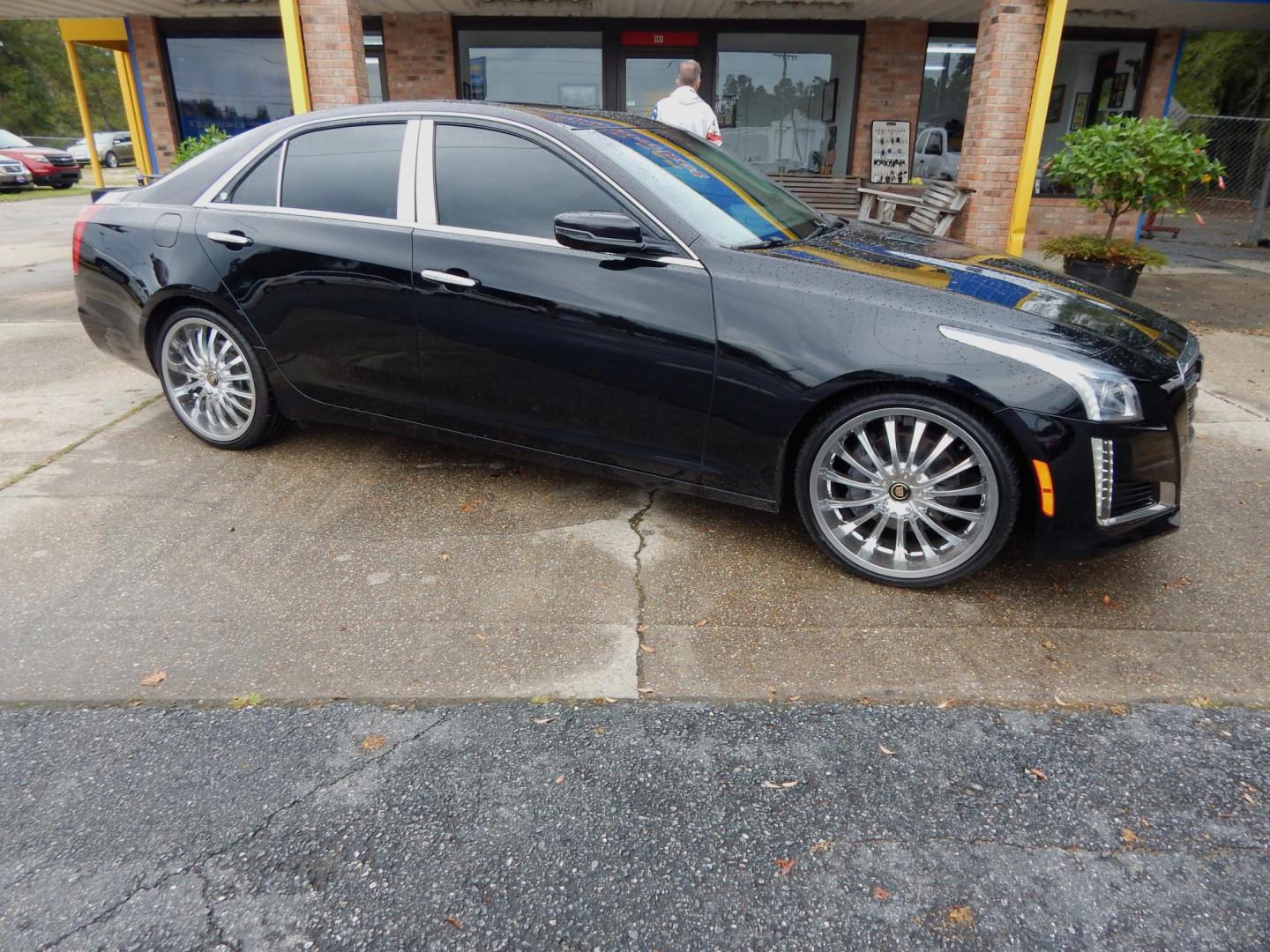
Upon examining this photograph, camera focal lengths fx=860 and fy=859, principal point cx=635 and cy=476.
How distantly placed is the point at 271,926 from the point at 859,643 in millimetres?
1927

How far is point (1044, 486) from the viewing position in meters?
2.88

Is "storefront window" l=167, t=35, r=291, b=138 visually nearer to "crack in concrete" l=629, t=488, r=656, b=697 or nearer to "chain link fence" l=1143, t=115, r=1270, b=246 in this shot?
"crack in concrete" l=629, t=488, r=656, b=697

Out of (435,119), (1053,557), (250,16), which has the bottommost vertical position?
(1053,557)

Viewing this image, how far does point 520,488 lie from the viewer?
13.5 ft

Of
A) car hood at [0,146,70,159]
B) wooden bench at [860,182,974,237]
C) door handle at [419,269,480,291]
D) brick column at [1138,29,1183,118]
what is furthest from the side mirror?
car hood at [0,146,70,159]

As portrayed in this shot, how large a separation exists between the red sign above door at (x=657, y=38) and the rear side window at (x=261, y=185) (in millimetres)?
9543

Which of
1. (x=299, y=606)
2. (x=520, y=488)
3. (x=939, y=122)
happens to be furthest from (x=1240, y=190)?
(x=299, y=606)

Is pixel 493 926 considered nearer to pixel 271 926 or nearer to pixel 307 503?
pixel 271 926

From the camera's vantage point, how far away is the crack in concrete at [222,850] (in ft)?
6.16

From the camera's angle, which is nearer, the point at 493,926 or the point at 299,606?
the point at 493,926

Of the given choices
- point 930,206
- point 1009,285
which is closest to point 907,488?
point 1009,285

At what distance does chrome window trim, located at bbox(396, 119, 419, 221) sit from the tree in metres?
43.5

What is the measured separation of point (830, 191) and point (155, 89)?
10.3m

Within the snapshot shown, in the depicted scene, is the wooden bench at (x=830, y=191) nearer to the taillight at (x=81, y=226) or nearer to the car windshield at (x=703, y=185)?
the car windshield at (x=703, y=185)
